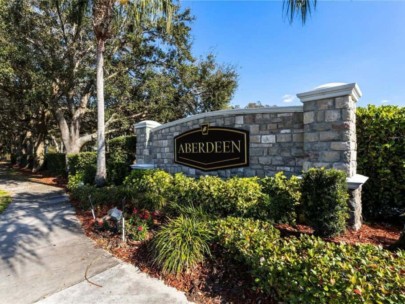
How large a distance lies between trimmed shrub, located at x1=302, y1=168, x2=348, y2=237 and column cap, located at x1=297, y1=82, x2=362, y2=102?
1663 millimetres

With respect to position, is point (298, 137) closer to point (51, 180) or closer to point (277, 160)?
point (277, 160)

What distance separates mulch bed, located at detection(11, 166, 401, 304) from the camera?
273 cm

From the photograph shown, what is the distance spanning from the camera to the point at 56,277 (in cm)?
323

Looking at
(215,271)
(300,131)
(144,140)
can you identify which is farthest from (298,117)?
(144,140)

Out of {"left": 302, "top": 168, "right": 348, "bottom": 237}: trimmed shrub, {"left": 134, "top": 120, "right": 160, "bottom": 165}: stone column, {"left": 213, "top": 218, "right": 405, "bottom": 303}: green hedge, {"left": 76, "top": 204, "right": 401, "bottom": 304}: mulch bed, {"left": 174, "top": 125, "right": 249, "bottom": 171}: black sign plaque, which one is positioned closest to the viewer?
{"left": 213, "top": 218, "right": 405, "bottom": 303}: green hedge

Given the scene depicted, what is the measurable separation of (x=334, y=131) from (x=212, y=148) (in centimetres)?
304

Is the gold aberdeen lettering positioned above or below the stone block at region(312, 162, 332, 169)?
above

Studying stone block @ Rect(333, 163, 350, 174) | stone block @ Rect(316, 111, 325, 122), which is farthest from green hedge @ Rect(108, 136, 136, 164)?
stone block @ Rect(333, 163, 350, 174)

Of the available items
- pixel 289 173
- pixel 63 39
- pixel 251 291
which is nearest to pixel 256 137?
pixel 289 173

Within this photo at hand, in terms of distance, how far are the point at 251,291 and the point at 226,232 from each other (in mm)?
800

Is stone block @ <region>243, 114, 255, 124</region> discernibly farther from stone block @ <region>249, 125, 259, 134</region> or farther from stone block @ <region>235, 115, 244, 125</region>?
stone block @ <region>249, 125, 259, 134</region>

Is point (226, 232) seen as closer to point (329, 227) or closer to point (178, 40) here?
point (329, 227)

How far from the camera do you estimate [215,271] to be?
312 cm

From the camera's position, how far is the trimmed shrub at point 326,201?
3.60 m
